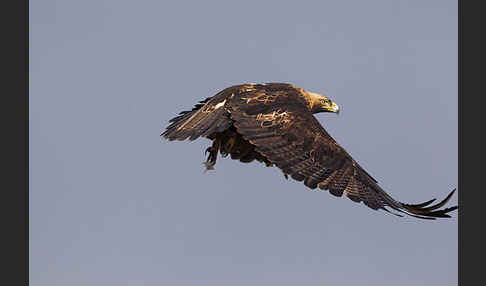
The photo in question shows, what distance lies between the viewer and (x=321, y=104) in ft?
53.8

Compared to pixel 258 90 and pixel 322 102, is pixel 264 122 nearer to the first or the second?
pixel 258 90

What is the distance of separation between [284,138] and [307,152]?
1.62 ft

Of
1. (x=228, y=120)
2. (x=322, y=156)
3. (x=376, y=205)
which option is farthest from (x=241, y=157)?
(x=376, y=205)

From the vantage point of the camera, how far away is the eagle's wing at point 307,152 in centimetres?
1323

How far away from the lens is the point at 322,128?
46.5 feet

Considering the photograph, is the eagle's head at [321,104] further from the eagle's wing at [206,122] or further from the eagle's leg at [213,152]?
the eagle's leg at [213,152]

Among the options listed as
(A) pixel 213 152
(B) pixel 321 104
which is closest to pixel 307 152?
(A) pixel 213 152

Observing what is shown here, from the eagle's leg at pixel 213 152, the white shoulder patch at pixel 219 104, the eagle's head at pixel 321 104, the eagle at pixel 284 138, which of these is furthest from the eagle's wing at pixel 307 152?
the eagle's head at pixel 321 104

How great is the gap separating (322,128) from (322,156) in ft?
2.26

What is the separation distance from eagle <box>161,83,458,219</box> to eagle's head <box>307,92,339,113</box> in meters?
0.20

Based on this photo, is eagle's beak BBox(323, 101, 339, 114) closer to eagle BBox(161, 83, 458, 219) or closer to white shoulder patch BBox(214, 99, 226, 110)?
eagle BBox(161, 83, 458, 219)

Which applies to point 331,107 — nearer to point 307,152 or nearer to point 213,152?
point 213,152

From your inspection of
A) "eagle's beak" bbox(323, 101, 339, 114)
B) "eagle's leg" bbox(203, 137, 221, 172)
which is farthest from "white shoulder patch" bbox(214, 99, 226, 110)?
"eagle's beak" bbox(323, 101, 339, 114)

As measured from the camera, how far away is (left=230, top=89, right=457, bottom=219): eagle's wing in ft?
43.4
